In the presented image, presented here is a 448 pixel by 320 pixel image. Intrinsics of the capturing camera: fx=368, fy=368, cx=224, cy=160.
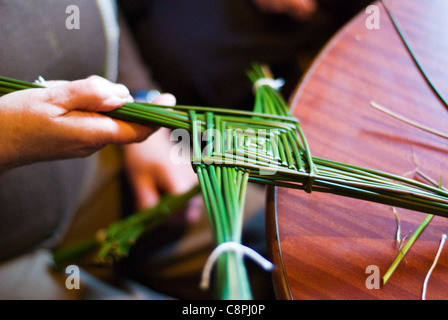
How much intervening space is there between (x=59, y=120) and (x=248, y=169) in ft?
0.80

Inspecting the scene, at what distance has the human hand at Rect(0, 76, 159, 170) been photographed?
451mm

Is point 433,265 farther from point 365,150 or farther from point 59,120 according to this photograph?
point 59,120

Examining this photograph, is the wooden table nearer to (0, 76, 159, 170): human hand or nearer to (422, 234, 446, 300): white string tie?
(422, 234, 446, 300): white string tie

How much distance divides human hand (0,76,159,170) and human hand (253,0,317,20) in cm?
68

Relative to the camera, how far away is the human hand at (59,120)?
45 centimetres

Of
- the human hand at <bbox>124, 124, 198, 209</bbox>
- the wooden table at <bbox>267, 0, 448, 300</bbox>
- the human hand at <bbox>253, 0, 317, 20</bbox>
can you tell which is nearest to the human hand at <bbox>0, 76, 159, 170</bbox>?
the wooden table at <bbox>267, 0, 448, 300</bbox>

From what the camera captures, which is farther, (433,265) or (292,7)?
(292,7)

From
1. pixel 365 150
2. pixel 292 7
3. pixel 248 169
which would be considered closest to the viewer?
pixel 248 169

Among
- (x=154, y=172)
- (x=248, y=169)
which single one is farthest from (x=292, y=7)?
(x=248, y=169)

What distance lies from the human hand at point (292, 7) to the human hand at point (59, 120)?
68 cm

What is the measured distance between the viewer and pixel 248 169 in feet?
1.40

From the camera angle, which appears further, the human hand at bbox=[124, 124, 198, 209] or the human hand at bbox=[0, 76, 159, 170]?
the human hand at bbox=[124, 124, 198, 209]

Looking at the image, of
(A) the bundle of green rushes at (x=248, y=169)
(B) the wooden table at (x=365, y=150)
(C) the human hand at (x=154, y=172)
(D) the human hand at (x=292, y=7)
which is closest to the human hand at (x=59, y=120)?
(A) the bundle of green rushes at (x=248, y=169)
